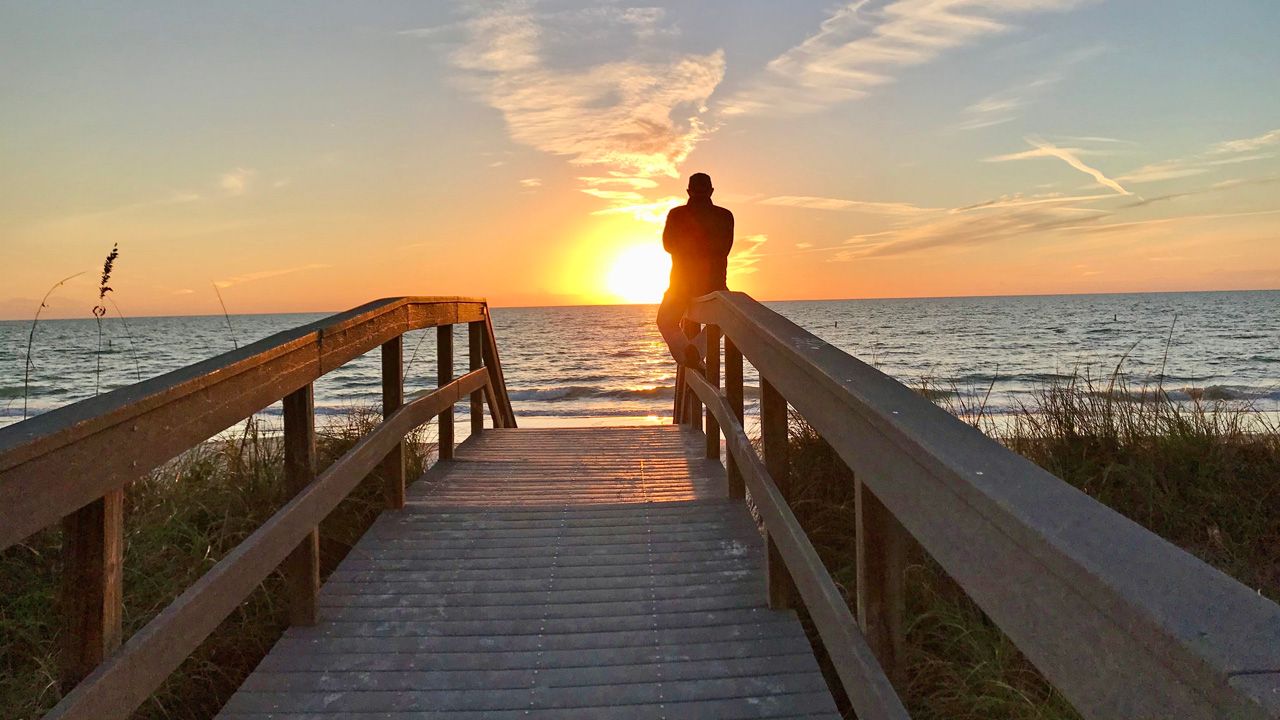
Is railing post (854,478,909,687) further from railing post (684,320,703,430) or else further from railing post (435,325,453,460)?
railing post (684,320,703,430)

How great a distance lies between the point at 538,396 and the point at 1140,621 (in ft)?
72.0

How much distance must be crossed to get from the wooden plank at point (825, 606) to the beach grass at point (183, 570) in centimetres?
178

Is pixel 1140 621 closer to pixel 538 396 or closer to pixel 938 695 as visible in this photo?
pixel 938 695

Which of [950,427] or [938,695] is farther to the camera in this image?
[938,695]

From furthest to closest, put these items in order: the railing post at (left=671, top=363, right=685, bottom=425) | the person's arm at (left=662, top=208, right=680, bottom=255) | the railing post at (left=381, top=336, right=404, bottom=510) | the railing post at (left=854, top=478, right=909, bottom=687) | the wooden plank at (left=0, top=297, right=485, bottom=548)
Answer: the railing post at (left=671, top=363, right=685, bottom=425)
the person's arm at (left=662, top=208, right=680, bottom=255)
the railing post at (left=381, top=336, right=404, bottom=510)
the railing post at (left=854, top=478, right=909, bottom=687)
the wooden plank at (left=0, top=297, right=485, bottom=548)

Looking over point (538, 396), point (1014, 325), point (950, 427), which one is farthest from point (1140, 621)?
point (1014, 325)

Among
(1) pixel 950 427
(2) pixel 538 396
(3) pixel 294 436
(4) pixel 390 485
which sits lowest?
(2) pixel 538 396

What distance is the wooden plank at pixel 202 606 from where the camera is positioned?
1628 millimetres

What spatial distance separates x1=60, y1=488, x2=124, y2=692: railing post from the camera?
1626 millimetres

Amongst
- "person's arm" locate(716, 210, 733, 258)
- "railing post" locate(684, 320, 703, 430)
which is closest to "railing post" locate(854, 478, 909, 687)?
"railing post" locate(684, 320, 703, 430)

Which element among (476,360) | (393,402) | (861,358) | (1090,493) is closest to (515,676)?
(393,402)

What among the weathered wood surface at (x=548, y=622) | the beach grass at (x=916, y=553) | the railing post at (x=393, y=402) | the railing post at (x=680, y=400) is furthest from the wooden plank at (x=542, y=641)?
the railing post at (x=680, y=400)

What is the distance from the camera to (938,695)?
270 centimetres

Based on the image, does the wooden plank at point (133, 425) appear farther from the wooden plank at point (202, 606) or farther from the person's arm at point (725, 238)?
the person's arm at point (725, 238)
